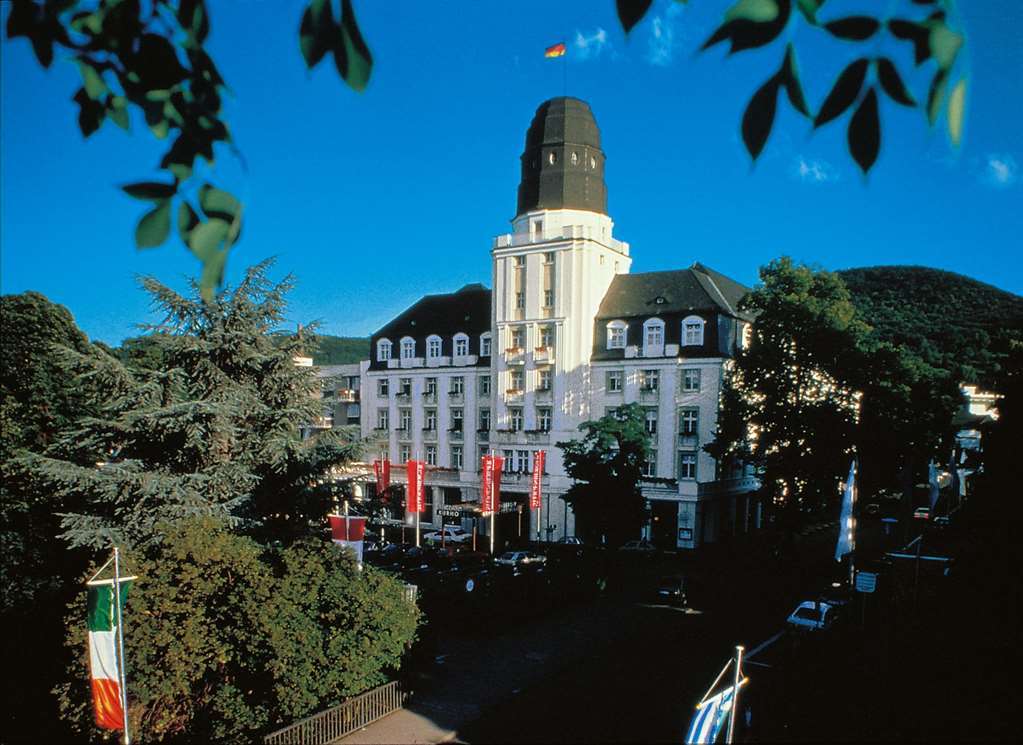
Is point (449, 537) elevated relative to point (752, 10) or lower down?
lower down

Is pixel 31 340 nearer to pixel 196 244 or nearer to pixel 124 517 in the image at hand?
pixel 124 517

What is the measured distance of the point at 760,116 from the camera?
2.45 m

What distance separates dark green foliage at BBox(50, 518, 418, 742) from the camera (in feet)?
47.7

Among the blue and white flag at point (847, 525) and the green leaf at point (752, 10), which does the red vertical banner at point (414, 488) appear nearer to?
the blue and white flag at point (847, 525)

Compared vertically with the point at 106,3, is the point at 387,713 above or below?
below

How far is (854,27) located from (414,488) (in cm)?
3416

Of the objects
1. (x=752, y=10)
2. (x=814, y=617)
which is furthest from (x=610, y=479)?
(x=752, y=10)

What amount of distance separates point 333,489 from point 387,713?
693cm

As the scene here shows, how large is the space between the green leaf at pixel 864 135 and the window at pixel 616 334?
43.2m

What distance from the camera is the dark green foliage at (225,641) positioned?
47.7 ft

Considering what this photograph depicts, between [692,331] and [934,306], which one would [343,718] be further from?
[934,306]

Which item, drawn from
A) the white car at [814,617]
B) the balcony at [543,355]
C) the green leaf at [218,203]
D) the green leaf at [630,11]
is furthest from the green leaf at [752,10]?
the balcony at [543,355]

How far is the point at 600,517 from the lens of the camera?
33500mm

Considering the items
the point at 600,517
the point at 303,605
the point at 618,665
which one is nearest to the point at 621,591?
the point at 600,517
